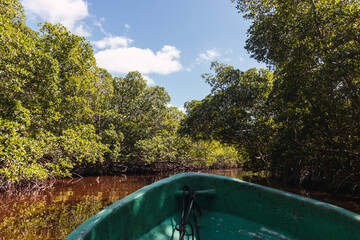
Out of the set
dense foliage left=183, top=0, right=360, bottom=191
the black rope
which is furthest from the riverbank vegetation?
the black rope

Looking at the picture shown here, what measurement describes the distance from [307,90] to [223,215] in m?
5.60

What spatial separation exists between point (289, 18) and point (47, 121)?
11292mm

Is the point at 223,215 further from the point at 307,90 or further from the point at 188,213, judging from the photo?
the point at 307,90

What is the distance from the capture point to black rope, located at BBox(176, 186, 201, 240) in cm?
200

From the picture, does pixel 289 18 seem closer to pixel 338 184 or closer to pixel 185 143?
pixel 338 184

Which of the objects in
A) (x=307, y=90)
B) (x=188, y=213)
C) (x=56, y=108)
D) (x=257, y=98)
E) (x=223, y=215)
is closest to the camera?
(x=188, y=213)

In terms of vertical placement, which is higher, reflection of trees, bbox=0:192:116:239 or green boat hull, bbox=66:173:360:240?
green boat hull, bbox=66:173:360:240

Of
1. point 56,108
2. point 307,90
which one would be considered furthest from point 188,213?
point 56,108

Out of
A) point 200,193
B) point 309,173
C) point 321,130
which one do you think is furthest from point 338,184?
point 200,193

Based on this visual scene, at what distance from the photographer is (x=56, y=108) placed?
897 centimetres

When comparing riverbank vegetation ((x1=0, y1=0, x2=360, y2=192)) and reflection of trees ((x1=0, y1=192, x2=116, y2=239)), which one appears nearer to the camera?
reflection of trees ((x1=0, y1=192, x2=116, y2=239))

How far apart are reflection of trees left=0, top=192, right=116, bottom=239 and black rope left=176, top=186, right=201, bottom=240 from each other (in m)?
2.56

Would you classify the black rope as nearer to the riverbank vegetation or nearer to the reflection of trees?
the reflection of trees

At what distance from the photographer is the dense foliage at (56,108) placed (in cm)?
650
